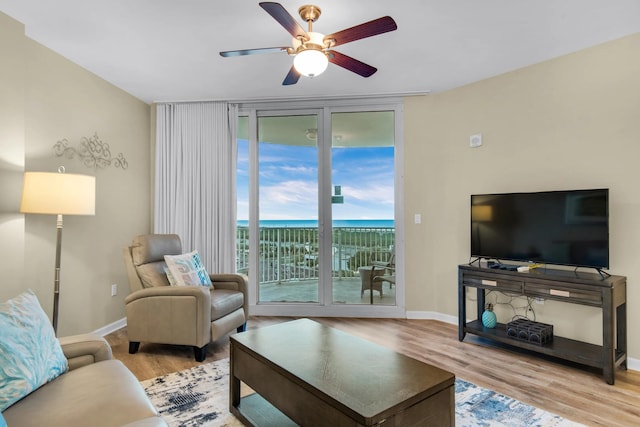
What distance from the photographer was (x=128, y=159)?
4.00 meters

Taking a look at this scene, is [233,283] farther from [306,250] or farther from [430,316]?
[430,316]

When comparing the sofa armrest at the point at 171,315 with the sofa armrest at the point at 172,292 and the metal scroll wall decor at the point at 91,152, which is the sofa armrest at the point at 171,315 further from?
the metal scroll wall decor at the point at 91,152

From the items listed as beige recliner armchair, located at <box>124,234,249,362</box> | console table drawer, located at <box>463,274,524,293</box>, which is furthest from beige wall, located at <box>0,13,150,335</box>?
console table drawer, located at <box>463,274,524,293</box>

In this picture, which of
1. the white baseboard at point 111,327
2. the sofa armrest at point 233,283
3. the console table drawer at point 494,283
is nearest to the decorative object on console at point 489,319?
the console table drawer at point 494,283

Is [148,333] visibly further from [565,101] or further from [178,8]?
[565,101]

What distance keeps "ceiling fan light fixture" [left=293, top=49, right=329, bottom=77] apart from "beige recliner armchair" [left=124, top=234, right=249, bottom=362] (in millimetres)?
1901

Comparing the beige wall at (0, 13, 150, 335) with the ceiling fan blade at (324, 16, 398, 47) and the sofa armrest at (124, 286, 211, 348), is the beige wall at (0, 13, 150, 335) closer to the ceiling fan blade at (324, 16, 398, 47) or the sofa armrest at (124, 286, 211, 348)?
the sofa armrest at (124, 286, 211, 348)

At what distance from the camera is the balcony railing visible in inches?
167

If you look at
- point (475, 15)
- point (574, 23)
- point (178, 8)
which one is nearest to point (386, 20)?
point (475, 15)

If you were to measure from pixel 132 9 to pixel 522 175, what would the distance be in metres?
3.49

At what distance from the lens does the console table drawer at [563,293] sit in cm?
257

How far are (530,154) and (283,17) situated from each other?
2.64 m

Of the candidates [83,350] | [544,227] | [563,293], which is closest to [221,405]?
[83,350]

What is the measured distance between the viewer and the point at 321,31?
270 centimetres
